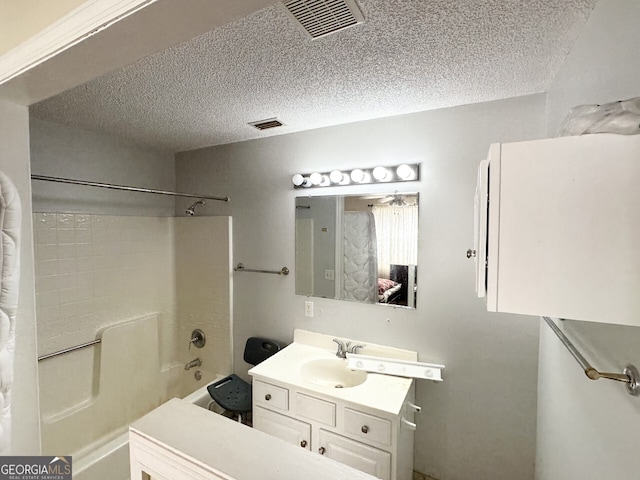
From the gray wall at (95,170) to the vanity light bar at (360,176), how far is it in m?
1.39

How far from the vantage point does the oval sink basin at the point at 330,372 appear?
75.1 inches

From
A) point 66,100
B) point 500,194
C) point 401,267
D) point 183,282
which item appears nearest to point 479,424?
point 401,267

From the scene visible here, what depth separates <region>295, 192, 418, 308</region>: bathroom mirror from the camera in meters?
1.87

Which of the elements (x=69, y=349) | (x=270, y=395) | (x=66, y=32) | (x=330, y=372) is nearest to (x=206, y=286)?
(x=69, y=349)

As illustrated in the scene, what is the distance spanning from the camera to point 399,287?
1884mm

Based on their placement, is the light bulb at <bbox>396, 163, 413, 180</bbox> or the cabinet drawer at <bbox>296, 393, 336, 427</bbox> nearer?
the cabinet drawer at <bbox>296, 393, 336, 427</bbox>

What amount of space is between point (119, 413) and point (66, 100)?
7.30ft

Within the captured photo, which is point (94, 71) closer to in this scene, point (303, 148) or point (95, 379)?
point (303, 148)

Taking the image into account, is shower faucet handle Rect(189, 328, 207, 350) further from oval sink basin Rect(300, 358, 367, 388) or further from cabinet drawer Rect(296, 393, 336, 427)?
cabinet drawer Rect(296, 393, 336, 427)

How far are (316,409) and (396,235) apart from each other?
3.68ft

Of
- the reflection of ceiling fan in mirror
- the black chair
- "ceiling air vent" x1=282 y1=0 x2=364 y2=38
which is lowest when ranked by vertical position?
the black chair

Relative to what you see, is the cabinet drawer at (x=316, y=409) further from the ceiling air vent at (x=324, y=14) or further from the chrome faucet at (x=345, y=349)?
the ceiling air vent at (x=324, y=14)

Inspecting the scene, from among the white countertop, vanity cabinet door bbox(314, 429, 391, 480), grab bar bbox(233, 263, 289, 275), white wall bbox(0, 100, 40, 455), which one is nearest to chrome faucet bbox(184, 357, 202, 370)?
grab bar bbox(233, 263, 289, 275)

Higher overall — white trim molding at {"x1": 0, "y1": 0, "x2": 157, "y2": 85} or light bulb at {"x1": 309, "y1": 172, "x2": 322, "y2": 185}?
white trim molding at {"x1": 0, "y1": 0, "x2": 157, "y2": 85}
